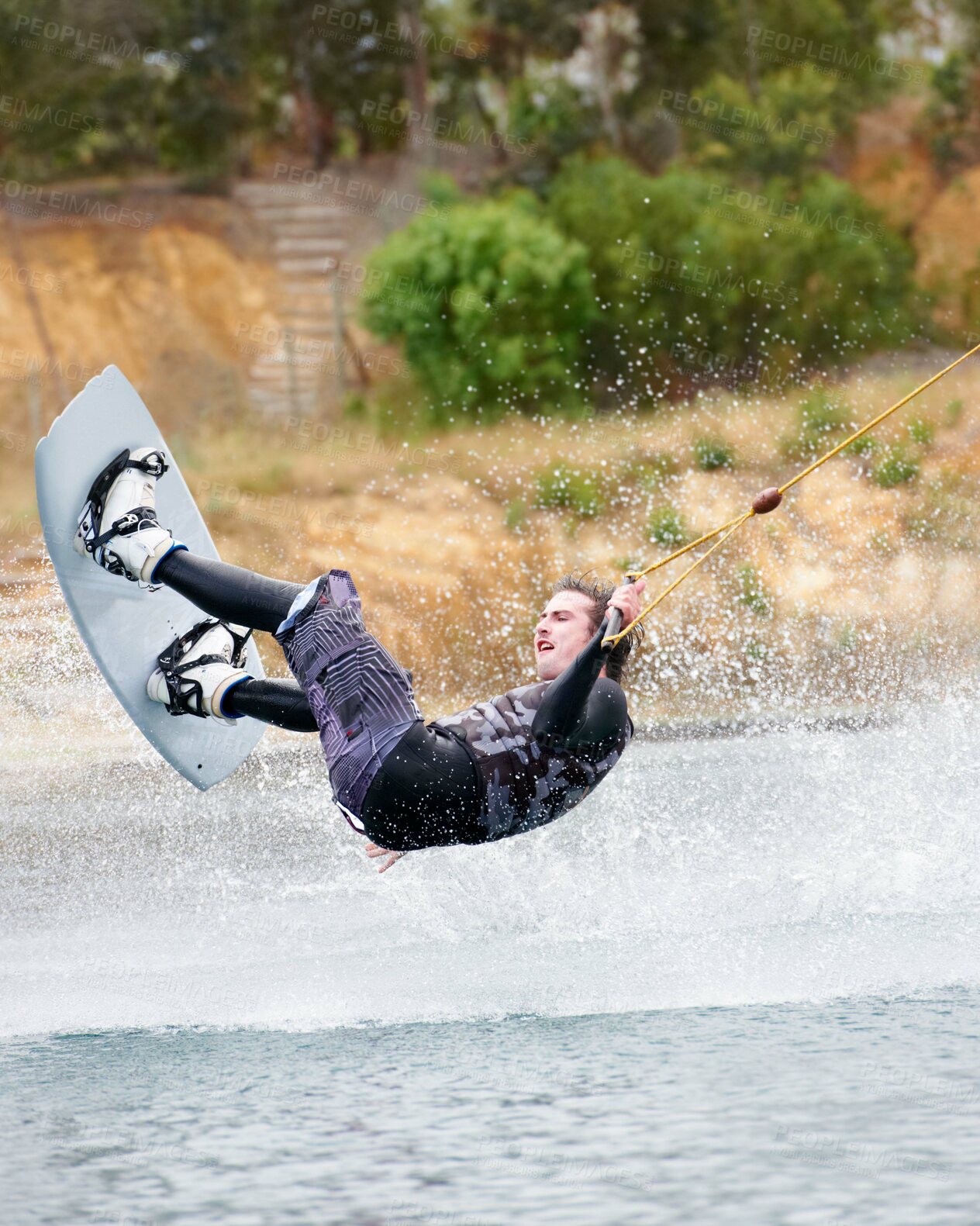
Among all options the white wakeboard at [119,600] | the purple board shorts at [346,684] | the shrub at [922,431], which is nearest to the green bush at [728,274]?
the shrub at [922,431]

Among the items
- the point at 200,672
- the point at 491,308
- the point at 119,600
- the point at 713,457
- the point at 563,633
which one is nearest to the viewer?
the point at 563,633

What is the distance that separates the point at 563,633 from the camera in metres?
3.81

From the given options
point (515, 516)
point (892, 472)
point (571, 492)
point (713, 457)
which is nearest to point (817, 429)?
point (892, 472)

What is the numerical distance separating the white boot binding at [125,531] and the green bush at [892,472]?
982 centimetres

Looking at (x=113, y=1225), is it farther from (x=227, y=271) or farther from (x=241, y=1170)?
(x=227, y=271)

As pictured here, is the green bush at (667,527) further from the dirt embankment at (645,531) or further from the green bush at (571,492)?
the green bush at (571,492)

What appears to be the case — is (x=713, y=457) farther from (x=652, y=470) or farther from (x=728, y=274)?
(x=728, y=274)

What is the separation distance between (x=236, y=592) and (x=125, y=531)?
0.47m

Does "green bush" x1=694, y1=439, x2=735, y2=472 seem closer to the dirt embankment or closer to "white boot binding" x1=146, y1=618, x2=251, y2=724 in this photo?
the dirt embankment

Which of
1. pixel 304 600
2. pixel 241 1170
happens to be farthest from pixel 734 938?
pixel 241 1170

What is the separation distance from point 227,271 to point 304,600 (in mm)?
17120

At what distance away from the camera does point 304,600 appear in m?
3.83

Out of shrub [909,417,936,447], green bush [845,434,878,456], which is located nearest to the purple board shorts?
green bush [845,434,878,456]

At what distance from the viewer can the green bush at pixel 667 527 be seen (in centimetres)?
1283
